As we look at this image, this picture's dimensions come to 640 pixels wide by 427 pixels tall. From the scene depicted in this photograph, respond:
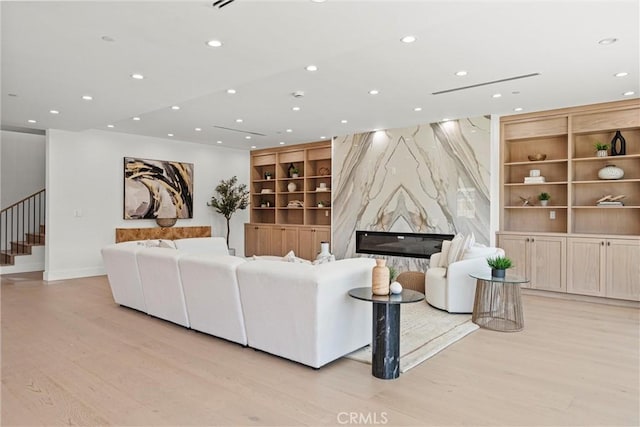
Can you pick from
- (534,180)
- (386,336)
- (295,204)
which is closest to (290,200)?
(295,204)

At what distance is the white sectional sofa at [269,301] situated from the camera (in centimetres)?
306

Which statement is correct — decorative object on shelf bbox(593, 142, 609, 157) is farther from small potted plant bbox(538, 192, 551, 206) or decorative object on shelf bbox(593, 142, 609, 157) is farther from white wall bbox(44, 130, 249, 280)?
white wall bbox(44, 130, 249, 280)

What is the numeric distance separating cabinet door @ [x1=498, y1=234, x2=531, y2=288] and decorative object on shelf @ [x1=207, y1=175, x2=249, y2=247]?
18.7 feet

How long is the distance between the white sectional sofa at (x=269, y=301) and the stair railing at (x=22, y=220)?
5.73 m

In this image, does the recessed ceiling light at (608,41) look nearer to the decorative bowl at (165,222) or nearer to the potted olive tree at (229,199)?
the potted olive tree at (229,199)

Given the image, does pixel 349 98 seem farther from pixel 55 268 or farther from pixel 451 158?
pixel 55 268

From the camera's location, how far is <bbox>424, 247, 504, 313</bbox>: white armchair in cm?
477

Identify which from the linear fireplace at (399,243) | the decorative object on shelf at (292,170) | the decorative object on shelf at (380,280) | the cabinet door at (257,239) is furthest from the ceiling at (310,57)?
the cabinet door at (257,239)

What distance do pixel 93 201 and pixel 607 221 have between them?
8347mm

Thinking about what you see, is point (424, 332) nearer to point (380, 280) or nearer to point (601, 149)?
point (380, 280)

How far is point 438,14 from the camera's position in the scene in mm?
2721

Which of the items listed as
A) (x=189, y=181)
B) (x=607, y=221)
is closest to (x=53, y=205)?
(x=189, y=181)

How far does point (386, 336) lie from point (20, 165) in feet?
29.0

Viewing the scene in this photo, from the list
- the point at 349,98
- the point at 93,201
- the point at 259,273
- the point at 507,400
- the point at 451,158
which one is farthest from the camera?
the point at 93,201
